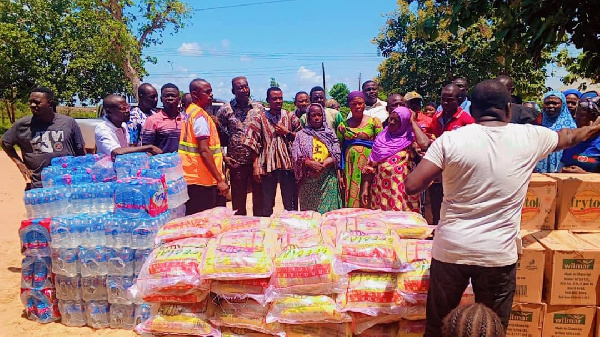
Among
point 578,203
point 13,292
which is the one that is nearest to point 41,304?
point 13,292

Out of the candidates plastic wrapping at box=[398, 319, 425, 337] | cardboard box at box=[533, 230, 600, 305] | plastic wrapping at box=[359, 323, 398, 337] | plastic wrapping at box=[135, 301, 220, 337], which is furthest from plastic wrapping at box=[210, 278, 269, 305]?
cardboard box at box=[533, 230, 600, 305]

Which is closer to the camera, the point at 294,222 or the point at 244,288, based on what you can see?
the point at 244,288

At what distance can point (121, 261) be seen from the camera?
3.25 metres

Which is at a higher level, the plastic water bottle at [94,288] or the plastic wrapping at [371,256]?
the plastic wrapping at [371,256]

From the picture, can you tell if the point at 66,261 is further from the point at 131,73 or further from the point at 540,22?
the point at 131,73

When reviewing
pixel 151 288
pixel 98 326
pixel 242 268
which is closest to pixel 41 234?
pixel 98 326

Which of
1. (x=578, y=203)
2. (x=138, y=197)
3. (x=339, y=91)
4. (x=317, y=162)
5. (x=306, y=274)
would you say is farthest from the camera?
(x=339, y=91)

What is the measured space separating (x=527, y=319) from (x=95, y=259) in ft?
10.3

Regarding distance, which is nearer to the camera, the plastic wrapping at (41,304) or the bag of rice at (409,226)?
the bag of rice at (409,226)

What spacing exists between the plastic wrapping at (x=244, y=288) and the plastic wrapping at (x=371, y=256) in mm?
471

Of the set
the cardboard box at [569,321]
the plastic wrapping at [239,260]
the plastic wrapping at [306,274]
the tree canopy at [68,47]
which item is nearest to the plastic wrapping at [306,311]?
the plastic wrapping at [306,274]

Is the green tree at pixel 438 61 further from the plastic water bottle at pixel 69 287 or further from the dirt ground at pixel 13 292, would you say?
the plastic water bottle at pixel 69 287

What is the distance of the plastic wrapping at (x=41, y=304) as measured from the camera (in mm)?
3498

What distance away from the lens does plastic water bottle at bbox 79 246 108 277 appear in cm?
328
